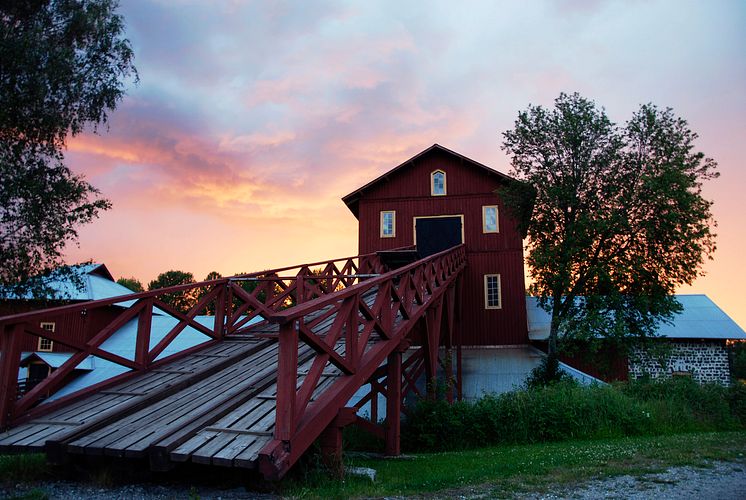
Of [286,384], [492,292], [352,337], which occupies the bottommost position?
[286,384]

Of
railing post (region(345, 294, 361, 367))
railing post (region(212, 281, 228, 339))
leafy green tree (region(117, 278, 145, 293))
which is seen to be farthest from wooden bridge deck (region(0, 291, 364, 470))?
leafy green tree (region(117, 278, 145, 293))

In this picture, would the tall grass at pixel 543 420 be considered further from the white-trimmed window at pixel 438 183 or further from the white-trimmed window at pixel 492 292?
the white-trimmed window at pixel 438 183

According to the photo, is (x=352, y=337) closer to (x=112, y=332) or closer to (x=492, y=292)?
(x=112, y=332)

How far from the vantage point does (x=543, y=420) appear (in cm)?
1082

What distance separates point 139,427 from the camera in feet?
17.8

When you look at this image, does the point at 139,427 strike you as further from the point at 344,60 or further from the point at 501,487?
the point at 344,60

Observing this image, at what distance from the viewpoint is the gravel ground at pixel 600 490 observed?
476 centimetres

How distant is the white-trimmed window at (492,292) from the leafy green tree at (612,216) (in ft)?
5.37

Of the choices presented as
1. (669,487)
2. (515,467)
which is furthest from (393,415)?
(669,487)

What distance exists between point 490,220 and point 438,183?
105 inches

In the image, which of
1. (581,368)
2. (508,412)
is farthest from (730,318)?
(508,412)

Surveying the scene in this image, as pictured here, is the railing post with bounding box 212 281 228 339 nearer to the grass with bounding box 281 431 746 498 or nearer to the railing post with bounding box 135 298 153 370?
the railing post with bounding box 135 298 153 370

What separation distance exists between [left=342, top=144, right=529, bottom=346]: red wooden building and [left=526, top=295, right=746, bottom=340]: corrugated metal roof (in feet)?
6.53

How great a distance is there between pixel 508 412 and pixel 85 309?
8610 millimetres
